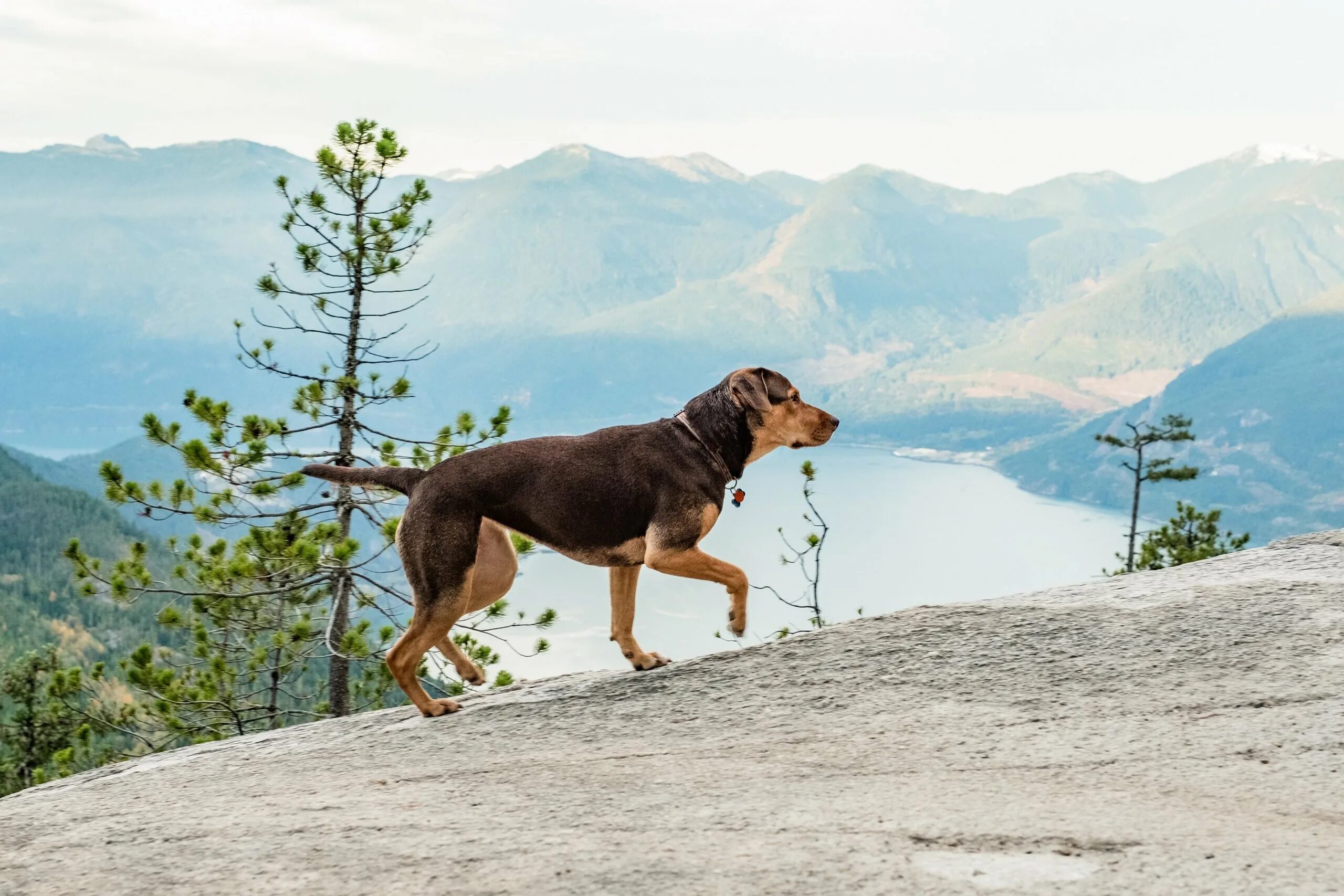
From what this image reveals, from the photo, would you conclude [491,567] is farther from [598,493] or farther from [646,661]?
[646,661]

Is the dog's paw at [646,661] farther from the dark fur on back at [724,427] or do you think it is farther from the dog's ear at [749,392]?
the dog's ear at [749,392]

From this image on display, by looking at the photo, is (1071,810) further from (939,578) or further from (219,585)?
(939,578)

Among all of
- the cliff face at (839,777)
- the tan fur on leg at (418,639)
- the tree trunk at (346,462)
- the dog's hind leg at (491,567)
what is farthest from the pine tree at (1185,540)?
the tan fur on leg at (418,639)

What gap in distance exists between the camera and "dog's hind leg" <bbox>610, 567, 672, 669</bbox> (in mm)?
6391

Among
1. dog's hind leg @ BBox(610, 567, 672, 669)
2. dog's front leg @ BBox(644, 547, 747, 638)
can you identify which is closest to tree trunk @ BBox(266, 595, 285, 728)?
dog's hind leg @ BBox(610, 567, 672, 669)

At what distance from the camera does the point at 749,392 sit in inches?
236

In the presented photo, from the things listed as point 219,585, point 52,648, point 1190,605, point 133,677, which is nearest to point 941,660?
point 1190,605

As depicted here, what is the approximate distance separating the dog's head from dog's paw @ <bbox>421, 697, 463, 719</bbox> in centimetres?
204

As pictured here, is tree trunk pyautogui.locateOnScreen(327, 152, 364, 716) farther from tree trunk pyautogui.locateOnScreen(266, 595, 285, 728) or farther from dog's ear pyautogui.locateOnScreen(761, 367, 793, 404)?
dog's ear pyautogui.locateOnScreen(761, 367, 793, 404)

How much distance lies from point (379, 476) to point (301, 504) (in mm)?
7621

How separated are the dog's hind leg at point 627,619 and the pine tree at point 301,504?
427 centimetres

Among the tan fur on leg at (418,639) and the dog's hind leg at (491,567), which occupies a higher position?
the dog's hind leg at (491,567)

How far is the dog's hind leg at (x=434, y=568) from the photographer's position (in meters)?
5.77

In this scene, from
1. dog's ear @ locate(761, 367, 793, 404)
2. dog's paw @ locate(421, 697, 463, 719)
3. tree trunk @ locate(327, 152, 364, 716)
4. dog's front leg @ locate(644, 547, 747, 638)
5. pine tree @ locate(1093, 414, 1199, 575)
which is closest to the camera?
dog's front leg @ locate(644, 547, 747, 638)
